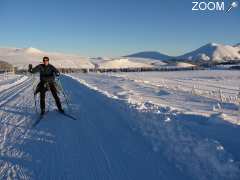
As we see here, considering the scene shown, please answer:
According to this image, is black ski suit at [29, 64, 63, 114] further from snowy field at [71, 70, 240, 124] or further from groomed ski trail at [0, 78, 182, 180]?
snowy field at [71, 70, 240, 124]

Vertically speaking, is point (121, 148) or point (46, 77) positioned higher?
point (46, 77)

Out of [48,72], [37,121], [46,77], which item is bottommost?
[37,121]

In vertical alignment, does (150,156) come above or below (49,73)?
below

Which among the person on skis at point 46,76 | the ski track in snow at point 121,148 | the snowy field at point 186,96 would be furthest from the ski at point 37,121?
the snowy field at point 186,96

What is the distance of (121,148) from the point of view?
8742 millimetres

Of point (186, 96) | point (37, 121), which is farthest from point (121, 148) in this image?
point (186, 96)

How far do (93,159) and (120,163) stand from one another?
618mm

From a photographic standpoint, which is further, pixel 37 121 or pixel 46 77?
pixel 46 77

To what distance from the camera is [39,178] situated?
6.84 meters

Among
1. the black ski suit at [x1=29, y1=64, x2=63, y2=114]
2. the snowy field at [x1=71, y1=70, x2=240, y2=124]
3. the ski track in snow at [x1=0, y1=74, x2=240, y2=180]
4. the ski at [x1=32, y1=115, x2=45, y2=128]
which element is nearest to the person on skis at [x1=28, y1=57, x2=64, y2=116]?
the black ski suit at [x1=29, y1=64, x2=63, y2=114]

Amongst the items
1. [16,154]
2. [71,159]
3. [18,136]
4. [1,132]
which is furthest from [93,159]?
[1,132]

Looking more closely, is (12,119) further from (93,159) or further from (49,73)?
(93,159)

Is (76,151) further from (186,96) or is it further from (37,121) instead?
(186,96)

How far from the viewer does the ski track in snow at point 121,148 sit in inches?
275
